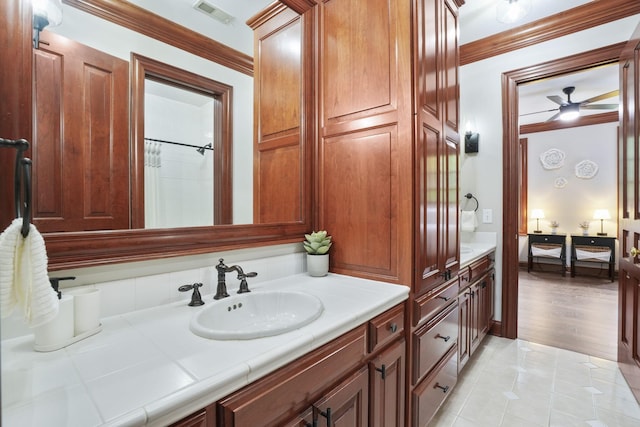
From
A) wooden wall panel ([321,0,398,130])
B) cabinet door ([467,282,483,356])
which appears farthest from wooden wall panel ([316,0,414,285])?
cabinet door ([467,282,483,356])

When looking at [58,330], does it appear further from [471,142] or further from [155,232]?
[471,142]

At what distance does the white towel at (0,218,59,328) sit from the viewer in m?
0.52

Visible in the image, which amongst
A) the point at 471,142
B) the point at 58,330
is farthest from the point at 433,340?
the point at 471,142

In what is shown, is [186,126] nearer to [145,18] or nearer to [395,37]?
[145,18]

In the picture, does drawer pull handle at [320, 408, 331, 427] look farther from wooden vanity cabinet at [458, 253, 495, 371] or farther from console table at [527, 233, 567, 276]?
console table at [527, 233, 567, 276]

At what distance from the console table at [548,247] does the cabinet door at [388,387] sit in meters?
5.25

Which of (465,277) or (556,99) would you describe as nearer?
(465,277)

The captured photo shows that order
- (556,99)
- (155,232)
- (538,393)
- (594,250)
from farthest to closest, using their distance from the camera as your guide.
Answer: (594,250) < (556,99) < (538,393) < (155,232)

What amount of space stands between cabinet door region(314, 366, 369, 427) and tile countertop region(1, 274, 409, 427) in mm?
184

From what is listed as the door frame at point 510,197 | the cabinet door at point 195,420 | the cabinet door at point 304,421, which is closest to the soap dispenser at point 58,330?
the cabinet door at point 195,420

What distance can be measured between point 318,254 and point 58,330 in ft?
3.34

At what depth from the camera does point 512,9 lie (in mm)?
2008

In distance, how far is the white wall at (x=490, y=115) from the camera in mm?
2586

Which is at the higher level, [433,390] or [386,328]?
[386,328]
